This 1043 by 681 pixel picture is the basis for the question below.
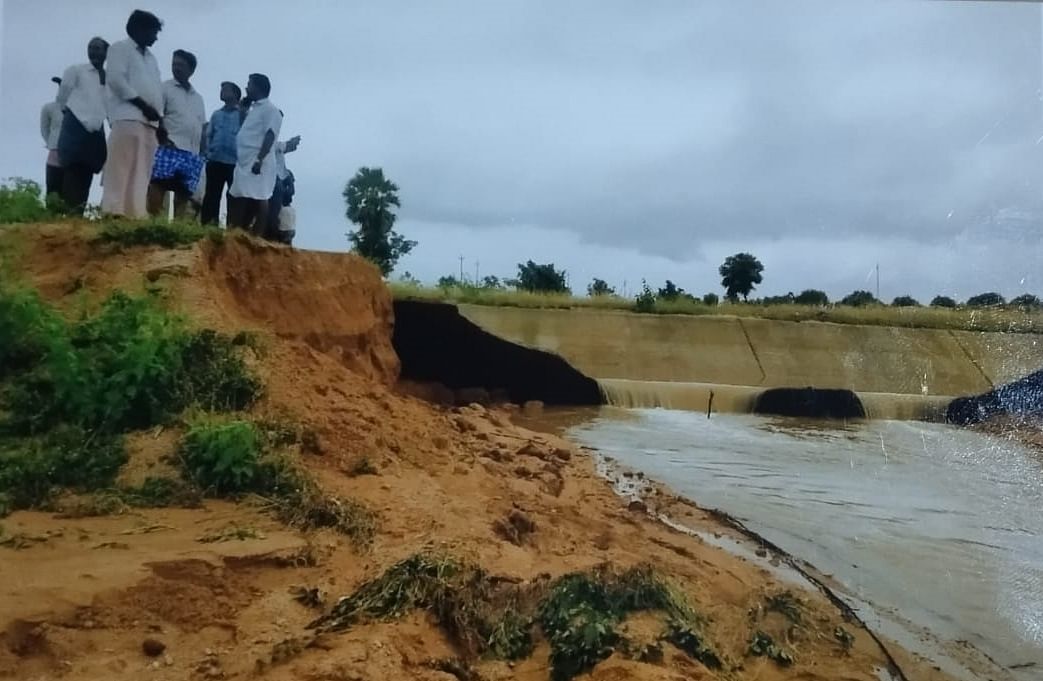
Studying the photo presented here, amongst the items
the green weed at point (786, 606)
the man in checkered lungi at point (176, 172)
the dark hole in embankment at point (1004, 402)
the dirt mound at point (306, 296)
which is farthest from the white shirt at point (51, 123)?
the dark hole in embankment at point (1004, 402)

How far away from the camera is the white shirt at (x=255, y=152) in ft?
27.8

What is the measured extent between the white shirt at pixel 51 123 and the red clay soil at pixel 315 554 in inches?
54.4

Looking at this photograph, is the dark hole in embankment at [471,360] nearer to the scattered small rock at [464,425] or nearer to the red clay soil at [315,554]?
the scattered small rock at [464,425]

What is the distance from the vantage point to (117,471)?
512cm

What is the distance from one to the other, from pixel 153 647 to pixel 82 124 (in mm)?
5622

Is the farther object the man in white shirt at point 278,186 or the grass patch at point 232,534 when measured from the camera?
the man in white shirt at point 278,186

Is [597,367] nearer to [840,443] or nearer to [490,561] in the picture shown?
[840,443]

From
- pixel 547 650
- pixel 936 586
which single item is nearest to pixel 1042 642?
pixel 936 586

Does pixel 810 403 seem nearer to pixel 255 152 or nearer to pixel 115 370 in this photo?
pixel 255 152

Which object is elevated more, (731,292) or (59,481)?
(731,292)

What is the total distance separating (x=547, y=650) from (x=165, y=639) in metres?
1.58

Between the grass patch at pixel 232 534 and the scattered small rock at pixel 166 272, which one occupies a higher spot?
the scattered small rock at pixel 166 272

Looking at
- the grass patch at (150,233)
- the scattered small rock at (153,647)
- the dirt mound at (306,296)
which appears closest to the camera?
the scattered small rock at (153,647)

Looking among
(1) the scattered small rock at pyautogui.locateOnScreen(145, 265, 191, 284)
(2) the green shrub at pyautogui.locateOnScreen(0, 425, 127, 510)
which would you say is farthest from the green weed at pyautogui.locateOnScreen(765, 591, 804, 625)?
(1) the scattered small rock at pyautogui.locateOnScreen(145, 265, 191, 284)
